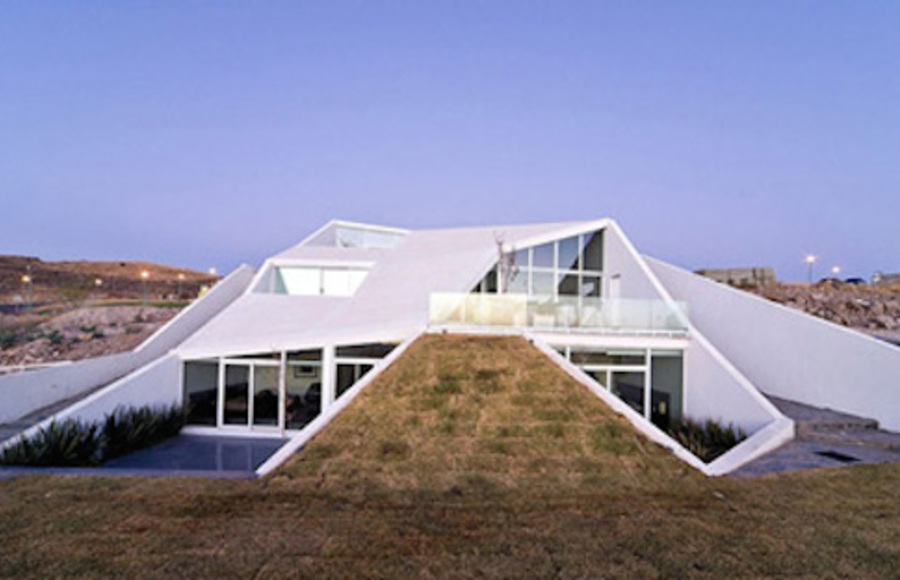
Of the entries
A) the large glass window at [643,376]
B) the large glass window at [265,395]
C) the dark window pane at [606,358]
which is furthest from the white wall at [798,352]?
the large glass window at [265,395]

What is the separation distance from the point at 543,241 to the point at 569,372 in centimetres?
732

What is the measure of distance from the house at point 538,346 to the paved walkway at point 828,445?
0.34 m

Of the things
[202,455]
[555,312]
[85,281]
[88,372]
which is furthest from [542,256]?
[85,281]

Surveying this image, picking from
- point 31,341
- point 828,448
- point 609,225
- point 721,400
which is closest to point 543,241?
point 609,225

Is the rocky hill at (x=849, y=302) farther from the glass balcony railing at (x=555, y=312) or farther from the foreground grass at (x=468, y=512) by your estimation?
the foreground grass at (x=468, y=512)

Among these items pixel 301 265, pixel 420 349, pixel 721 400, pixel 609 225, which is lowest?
pixel 721 400

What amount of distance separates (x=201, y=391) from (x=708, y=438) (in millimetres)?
12576

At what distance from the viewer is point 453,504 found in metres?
6.95

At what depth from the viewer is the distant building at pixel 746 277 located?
2967 cm

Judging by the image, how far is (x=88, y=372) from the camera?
13.6 meters

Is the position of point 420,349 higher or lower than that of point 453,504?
higher

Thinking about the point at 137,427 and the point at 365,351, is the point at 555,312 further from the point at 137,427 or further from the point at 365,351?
the point at 137,427

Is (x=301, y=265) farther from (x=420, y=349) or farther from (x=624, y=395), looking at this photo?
(x=624, y=395)

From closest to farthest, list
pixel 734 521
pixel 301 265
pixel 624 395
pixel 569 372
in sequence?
pixel 734 521
pixel 569 372
pixel 624 395
pixel 301 265
